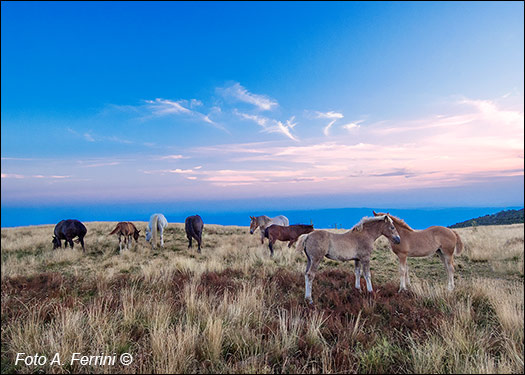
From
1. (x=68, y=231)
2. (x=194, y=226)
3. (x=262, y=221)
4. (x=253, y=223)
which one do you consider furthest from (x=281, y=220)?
(x=68, y=231)

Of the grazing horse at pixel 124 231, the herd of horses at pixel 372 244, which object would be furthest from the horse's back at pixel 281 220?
the herd of horses at pixel 372 244

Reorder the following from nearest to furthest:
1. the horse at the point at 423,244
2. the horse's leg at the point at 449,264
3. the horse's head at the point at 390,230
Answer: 1. the horse's head at the point at 390,230
2. the horse's leg at the point at 449,264
3. the horse at the point at 423,244

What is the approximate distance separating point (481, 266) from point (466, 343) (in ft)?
33.1

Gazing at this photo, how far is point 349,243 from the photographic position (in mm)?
7062

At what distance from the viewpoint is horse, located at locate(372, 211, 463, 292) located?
7605mm

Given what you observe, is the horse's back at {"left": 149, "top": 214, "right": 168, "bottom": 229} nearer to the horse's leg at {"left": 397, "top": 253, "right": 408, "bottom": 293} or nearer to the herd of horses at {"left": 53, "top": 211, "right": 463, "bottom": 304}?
the herd of horses at {"left": 53, "top": 211, "right": 463, "bottom": 304}

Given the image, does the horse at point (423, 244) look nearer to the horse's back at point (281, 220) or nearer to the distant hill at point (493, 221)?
the horse's back at point (281, 220)

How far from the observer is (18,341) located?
416cm

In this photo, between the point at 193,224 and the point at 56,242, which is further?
the point at 193,224

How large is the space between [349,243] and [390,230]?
1.29 meters

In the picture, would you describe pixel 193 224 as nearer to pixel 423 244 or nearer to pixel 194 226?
pixel 194 226

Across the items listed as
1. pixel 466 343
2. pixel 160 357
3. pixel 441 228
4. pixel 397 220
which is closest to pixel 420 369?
pixel 466 343

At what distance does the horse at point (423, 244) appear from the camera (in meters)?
7.61

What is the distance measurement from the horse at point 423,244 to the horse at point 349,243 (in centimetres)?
52
